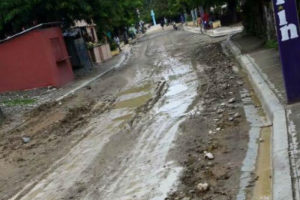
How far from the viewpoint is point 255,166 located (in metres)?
6.57

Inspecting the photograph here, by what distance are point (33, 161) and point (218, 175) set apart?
451 cm

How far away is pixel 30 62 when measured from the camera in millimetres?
23609

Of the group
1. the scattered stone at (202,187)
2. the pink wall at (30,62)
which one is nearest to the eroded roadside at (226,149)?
the scattered stone at (202,187)

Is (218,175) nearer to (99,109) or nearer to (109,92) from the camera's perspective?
(99,109)

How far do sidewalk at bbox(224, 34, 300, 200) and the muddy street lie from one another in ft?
0.82

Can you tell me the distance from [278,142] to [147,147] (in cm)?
262

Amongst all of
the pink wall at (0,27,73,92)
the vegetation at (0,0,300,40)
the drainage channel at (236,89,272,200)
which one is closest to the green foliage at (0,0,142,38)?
the vegetation at (0,0,300,40)

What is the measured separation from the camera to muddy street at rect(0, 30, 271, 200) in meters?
6.58

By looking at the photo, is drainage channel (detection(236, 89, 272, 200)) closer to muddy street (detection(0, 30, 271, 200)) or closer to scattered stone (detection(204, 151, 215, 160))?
muddy street (detection(0, 30, 271, 200))

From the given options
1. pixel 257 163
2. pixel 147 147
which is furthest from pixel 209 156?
pixel 147 147

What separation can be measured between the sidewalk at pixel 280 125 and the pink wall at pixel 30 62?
11.3 m

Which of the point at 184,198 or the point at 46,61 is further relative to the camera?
the point at 46,61

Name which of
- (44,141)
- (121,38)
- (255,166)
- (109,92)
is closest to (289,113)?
(255,166)

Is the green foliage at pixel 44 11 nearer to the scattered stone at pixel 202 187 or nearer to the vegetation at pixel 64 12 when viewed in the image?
the vegetation at pixel 64 12
